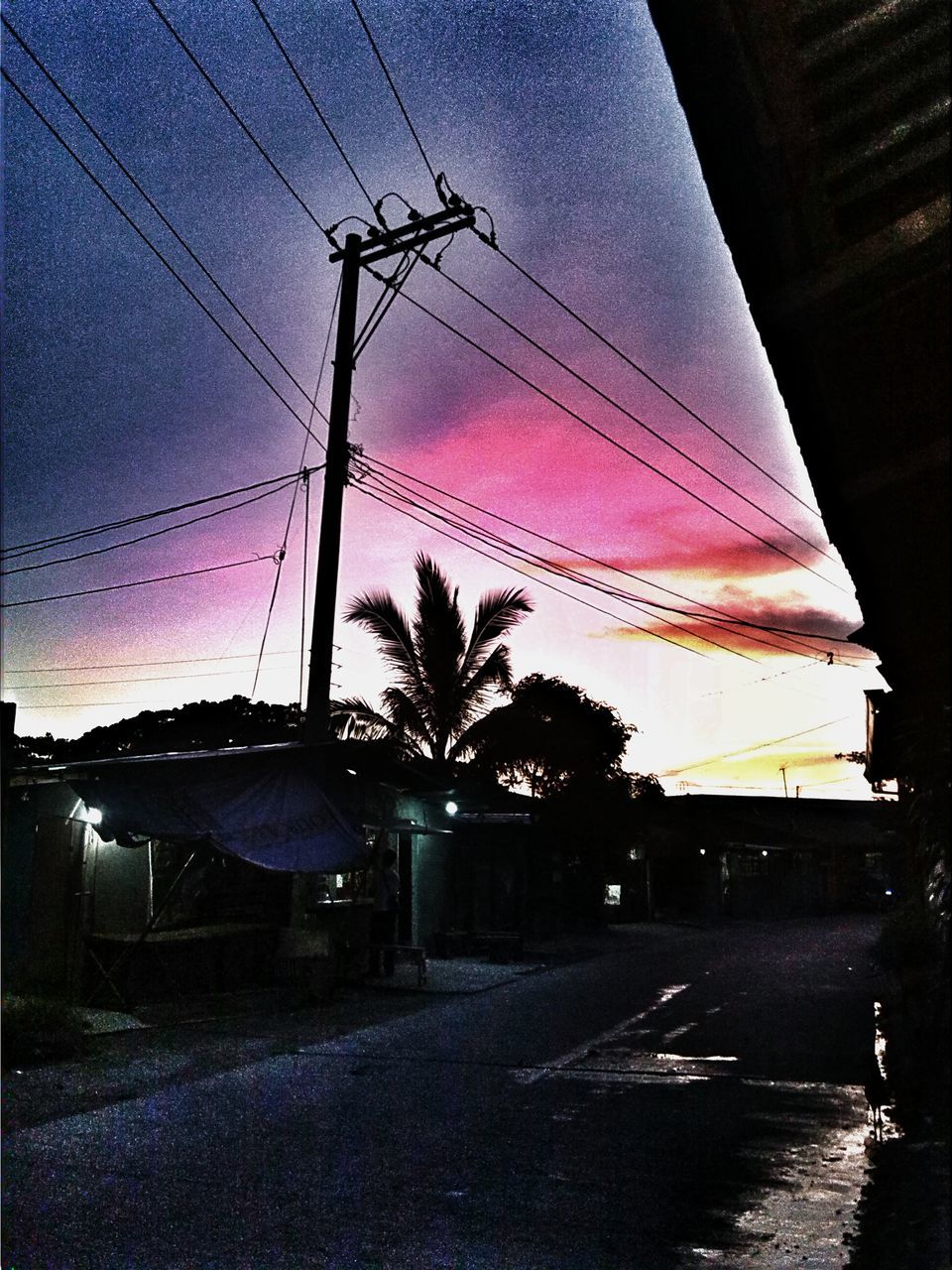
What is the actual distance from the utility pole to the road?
475cm

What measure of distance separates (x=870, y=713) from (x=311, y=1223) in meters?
8.74

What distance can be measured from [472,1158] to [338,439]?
10355 millimetres

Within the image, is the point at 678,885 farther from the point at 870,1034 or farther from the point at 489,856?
the point at 870,1034

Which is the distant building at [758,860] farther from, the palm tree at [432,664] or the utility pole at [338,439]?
the utility pole at [338,439]

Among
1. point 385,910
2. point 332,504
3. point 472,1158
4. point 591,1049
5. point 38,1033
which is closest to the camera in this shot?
point 472,1158

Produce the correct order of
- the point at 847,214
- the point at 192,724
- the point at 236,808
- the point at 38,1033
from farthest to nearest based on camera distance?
the point at 192,724, the point at 236,808, the point at 38,1033, the point at 847,214

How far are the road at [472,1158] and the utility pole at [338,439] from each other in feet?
15.6

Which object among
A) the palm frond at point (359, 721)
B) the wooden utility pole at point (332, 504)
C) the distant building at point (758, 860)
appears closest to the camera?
the wooden utility pole at point (332, 504)

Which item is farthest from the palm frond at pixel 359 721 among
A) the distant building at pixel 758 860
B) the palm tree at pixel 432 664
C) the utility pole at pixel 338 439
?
the distant building at pixel 758 860

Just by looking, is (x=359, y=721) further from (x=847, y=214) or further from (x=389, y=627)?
(x=847, y=214)

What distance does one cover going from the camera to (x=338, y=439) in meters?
14.9

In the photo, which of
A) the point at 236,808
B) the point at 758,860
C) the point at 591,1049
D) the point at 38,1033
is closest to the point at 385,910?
the point at 236,808

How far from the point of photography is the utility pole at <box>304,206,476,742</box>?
14.3 meters

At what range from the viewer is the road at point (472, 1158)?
16.9 ft
